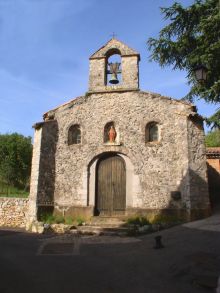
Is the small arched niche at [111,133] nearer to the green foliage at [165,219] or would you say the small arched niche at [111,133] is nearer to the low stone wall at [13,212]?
the green foliage at [165,219]

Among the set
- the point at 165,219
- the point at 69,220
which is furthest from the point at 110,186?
the point at 165,219

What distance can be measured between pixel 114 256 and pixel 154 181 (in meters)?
5.51

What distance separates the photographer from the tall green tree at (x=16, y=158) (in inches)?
1261

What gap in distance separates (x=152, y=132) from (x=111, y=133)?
1826mm

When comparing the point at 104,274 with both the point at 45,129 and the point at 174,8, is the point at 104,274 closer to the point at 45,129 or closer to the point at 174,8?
the point at 45,129

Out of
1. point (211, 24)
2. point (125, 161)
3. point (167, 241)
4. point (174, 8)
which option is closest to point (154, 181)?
point (125, 161)

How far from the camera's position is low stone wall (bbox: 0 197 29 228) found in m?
14.4

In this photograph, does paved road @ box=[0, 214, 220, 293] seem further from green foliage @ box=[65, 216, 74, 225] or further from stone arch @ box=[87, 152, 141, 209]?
stone arch @ box=[87, 152, 141, 209]

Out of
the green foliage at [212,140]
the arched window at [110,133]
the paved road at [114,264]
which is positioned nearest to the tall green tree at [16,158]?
the green foliage at [212,140]

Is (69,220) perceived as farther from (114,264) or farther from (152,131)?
(114,264)

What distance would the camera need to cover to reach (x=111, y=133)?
1368cm

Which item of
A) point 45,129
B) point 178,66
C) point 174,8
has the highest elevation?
point 174,8

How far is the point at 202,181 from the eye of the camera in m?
12.2

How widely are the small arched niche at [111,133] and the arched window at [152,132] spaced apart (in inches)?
52.7
